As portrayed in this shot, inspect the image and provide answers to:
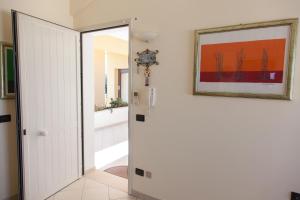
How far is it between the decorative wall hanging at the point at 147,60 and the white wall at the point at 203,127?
0.06m

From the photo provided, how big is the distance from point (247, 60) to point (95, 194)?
7.69ft

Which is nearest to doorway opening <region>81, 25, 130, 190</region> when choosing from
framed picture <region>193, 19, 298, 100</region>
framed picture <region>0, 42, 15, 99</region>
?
framed picture <region>0, 42, 15, 99</region>

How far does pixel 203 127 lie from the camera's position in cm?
199

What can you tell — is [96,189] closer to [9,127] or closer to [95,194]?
[95,194]

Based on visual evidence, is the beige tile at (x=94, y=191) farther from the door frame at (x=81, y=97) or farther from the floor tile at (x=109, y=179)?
the door frame at (x=81, y=97)

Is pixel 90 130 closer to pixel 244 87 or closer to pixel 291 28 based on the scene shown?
pixel 244 87

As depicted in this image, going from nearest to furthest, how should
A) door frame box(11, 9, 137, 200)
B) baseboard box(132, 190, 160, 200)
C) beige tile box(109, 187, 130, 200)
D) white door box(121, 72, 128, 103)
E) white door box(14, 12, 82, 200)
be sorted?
door frame box(11, 9, 137, 200)
white door box(14, 12, 82, 200)
baseboard box(132, 190, 160, 200)
beige tile box(109, 187, 130, 200)
white door box(121, 72, 128, 103)

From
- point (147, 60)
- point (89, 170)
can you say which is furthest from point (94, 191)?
point (147, 60)

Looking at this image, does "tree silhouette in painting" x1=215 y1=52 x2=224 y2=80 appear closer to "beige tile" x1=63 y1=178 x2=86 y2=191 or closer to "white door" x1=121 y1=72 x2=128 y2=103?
"beige tile" x1=63 y1=178 x2=86 y2=191

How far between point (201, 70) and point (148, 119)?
0.82 m

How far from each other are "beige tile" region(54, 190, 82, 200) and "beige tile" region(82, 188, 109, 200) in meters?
0.07

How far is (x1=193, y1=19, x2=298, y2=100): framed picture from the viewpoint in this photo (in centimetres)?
158

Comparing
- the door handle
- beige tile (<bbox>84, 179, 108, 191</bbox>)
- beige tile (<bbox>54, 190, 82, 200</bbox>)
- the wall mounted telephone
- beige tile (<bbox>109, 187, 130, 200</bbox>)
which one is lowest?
beige tile (<bbox>109, 187, 130, 200</bbox>)

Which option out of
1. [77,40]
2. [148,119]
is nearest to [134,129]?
[148,119]
